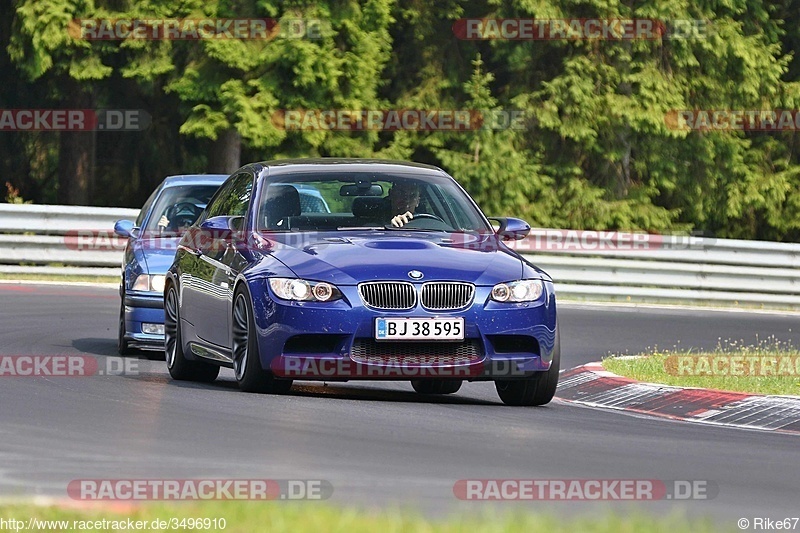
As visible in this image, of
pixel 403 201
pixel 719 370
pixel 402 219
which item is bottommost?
pixel 719 370

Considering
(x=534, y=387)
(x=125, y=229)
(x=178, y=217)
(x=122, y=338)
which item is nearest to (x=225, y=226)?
(x=534, y=387)

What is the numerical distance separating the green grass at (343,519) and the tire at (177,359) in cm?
614

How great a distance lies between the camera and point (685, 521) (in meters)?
6.86

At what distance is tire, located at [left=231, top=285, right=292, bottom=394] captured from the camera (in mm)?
11211

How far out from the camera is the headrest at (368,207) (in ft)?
40.1

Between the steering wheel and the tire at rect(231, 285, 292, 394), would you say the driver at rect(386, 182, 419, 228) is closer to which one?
the steering wheel

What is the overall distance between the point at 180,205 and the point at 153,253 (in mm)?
1015

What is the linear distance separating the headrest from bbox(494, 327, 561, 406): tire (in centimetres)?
143

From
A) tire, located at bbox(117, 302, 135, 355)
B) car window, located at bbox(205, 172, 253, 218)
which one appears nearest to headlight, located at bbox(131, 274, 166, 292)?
tire, located at bbox(117, 302, 135, 355)

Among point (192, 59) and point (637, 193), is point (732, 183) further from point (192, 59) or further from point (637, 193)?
point (192, 59)

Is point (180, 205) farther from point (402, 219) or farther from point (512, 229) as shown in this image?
point (512, 229)

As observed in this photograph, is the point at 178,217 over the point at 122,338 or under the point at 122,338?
over

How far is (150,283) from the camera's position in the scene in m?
15.1

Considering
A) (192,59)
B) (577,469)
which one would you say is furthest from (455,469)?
(192,59)
